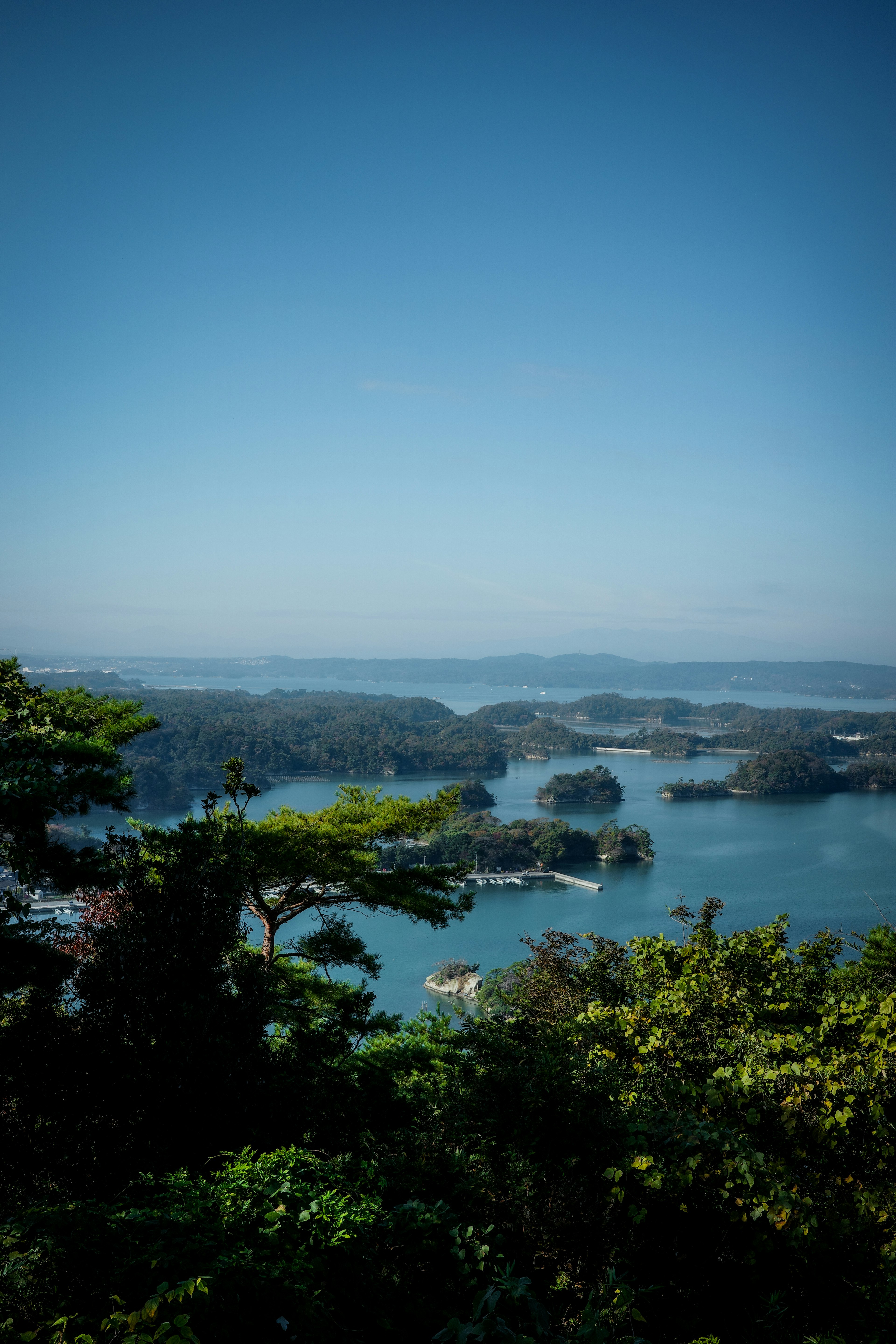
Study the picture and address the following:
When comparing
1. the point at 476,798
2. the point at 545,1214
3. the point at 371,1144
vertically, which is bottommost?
the point at 476,798

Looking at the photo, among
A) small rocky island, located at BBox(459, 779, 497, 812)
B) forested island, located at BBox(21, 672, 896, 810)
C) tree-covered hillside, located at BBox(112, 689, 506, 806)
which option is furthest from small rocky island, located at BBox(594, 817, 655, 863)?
tree-covered hillside, located at BBox(112, 689, 506, 806)

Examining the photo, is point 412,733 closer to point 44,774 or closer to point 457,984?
point 457,984

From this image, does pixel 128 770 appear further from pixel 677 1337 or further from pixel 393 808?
pixel 677 1337

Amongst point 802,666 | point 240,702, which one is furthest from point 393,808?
point 802,666

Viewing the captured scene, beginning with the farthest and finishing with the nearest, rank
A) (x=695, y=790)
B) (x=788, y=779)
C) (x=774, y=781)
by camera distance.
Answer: (x=788, y=779)
(x=774, y=781)
(x=695, y=790)

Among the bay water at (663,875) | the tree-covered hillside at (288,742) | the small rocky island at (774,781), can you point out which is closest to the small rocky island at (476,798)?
the bay water at (663,875)

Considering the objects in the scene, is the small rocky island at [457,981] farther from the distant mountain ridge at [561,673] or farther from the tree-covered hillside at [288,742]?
the distant mountain ridge at [561,673]

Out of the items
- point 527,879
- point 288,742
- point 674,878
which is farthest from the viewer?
point 288,742

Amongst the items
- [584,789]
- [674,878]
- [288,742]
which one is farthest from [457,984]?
[288,742]
